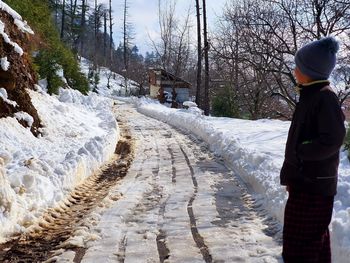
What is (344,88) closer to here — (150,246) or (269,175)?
(269,175)

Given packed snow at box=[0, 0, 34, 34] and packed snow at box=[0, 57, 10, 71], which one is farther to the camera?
packed snow at box=[0, 0, 34, 34]

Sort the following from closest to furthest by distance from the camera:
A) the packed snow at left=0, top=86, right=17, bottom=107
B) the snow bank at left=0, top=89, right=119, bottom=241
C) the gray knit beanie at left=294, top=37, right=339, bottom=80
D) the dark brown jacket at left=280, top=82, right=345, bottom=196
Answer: the dark brown jacket at left=280, top=82, right=345, bottom=196 → the gray knit beanie at left=294, top=37, right=339, bottom=80 → the snow bank at left=0, top=89, right=119, bottom=241 → the packed snow at left=0, top=86, right=17, bottom=107

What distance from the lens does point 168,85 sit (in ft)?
147

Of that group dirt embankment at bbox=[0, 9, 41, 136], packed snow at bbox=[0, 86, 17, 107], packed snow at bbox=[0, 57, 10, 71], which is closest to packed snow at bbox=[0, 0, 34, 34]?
dirt embankment at bbox=[0, 9, 41, 136]

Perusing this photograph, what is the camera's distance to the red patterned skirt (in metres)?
2.94

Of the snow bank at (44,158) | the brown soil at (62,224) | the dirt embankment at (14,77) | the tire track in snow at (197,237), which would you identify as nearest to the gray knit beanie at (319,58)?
the tire track in snow at (197,237)

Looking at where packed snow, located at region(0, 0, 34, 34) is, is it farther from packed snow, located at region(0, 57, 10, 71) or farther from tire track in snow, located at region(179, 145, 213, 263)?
tire track in snow, located at region(179, 145, 213, 263)

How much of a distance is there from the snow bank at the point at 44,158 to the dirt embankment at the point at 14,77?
23 centimetres

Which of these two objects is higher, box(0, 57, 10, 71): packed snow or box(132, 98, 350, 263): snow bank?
box(0, 57, 10, 71): packed snow

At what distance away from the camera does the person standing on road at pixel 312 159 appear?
2760 millimetres

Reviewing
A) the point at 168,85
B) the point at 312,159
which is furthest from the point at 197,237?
the point at 168,85

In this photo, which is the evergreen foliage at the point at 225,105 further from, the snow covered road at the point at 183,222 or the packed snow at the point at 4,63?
the packed snow at the point at 4,63

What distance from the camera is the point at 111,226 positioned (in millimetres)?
4664

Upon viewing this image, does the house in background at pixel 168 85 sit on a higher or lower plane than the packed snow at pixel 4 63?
higher
